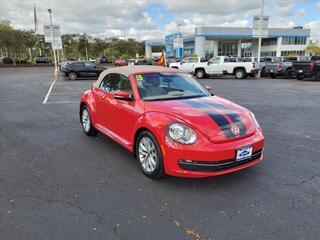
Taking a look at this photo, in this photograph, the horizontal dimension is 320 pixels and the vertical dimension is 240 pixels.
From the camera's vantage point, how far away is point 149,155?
4215 millimetres

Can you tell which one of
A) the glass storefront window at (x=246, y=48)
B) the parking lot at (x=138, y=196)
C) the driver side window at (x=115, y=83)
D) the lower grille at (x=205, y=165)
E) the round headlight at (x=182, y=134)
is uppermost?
the glass storefront window at (x=246, y=48)

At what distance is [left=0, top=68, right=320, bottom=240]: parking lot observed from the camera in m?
3.00

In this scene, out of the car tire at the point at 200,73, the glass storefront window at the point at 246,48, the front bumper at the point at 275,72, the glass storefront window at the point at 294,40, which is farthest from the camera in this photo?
the glass storefront window at the point at 246,48

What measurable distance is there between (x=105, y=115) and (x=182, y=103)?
173 cm

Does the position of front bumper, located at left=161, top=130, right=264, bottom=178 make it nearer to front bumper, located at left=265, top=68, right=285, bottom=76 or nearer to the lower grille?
the lower grille

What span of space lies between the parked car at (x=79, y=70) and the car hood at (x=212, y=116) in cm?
2014

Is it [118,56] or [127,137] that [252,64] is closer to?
[127,137]

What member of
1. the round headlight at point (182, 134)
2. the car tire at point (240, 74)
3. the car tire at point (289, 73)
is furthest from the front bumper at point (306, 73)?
the round headlight at point (182, 134)

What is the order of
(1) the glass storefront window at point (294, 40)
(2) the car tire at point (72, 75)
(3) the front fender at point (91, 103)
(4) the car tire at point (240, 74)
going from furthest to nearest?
(1) the glass storefront window at point (294, 40), (2) the car tire at point (72, 75), (4) the car tire at point (240, 74), (3) the front fender at point (91, 103)

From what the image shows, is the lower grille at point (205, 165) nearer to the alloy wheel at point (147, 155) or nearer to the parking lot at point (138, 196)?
the parking lot at point (138, 196)

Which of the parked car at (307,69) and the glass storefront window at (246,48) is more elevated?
the glass storefront window at (246,48)

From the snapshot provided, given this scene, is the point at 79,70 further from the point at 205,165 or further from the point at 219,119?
the point at 205,165

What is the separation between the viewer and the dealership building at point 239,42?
222 ft

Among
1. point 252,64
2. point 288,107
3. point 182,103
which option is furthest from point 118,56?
point 182,103
